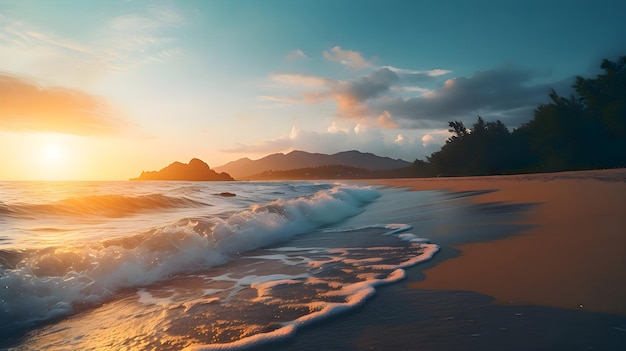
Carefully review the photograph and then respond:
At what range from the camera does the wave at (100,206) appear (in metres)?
12.6

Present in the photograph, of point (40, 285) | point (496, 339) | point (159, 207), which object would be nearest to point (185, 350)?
point (496, 339)

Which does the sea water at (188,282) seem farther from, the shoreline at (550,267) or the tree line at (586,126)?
the tree line at (586,126)

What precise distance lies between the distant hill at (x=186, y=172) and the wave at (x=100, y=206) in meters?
115

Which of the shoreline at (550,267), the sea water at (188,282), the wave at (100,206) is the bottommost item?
the sea water at (188,282)

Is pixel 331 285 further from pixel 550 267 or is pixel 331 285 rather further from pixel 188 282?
pixel 550 267

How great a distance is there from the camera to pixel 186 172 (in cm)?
12750

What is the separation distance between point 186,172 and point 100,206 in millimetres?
118170

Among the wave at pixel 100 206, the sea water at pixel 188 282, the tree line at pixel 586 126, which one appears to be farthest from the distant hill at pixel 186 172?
the sea water at pixel 188 282

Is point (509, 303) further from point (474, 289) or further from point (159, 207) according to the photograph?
point (159, 207)

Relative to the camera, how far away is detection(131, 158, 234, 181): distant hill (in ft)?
420

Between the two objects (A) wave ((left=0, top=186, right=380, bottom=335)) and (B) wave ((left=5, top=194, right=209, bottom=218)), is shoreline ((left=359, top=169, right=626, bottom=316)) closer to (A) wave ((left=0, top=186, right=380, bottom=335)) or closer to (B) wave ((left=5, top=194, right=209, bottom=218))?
(A) wave ((left=0, top=186, right=380, bottom=335))

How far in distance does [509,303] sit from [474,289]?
50 centimetres

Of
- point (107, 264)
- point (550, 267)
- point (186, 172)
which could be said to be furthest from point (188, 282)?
point (186, 172)

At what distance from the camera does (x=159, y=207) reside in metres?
15.8
